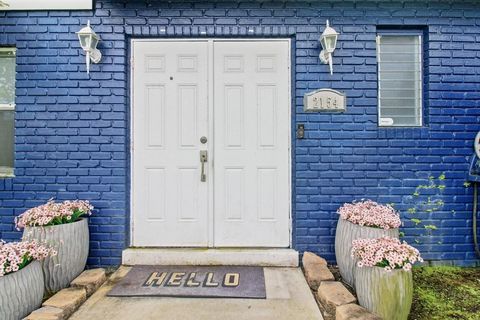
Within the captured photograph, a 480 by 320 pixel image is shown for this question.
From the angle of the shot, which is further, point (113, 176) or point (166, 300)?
point (113, 176)

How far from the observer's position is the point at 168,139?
11.3ft

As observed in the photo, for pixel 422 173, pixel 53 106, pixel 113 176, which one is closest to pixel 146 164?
pixel 113 176

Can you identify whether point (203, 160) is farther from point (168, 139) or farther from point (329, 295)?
point (329, 295)

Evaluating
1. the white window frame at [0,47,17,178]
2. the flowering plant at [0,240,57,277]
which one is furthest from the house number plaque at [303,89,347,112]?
the white window frame at [0,47,17,178]

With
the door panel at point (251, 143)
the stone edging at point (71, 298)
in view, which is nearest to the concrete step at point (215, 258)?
the door panel at point (251, 143)

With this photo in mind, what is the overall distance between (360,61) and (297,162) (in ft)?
4.23

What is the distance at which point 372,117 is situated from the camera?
3369 mm

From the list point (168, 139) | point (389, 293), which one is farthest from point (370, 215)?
point (168, 139)

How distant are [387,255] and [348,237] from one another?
0.65 metres

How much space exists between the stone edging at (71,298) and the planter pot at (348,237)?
2.25m

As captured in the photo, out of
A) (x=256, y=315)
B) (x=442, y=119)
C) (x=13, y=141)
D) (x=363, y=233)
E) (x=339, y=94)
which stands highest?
(x=339, y=94)

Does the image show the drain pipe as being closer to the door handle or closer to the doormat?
the doormat

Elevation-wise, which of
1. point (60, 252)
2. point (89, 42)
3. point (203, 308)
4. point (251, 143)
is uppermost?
point (89, 42)

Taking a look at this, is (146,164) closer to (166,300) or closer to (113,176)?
(113,176)
